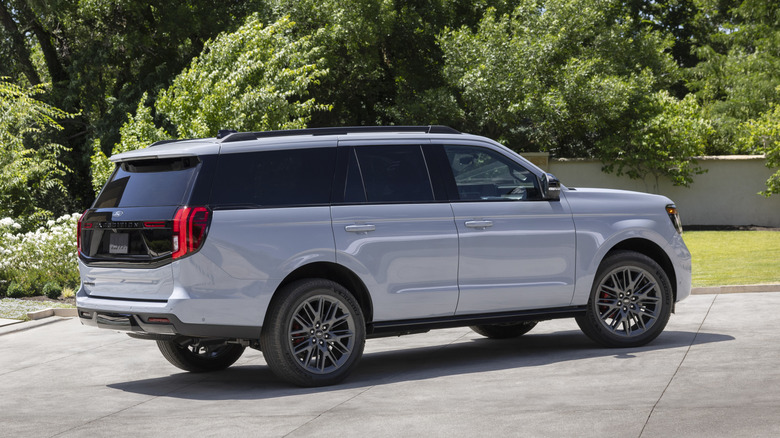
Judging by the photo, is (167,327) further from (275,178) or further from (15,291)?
(15,291)

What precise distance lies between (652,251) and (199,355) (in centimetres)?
450

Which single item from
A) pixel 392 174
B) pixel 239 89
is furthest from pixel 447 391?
pixel 239 89

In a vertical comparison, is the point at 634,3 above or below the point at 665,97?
above

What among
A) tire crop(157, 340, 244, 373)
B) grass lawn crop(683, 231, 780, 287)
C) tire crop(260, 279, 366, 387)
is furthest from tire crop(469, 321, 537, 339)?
grass lawn crop(683, 231, 780, 287)

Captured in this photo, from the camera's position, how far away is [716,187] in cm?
2820

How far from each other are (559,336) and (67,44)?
2575cm

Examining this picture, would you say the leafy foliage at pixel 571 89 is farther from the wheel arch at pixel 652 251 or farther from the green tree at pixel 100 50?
the wheel arch at pixel 652 251

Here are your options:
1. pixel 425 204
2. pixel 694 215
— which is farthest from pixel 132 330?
pixel 694 215

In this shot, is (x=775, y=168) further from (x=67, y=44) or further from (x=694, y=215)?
(x=67, y=44)

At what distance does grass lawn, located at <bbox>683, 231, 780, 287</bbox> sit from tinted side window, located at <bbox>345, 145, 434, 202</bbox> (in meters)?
7.43

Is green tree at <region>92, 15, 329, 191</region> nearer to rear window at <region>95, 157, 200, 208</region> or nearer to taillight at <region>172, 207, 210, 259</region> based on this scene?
rear window at <region>95, 157, 200, 208</region>

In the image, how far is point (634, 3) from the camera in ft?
144

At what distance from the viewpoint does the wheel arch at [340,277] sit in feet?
25.8

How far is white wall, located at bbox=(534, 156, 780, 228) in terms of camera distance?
27.8 meters
